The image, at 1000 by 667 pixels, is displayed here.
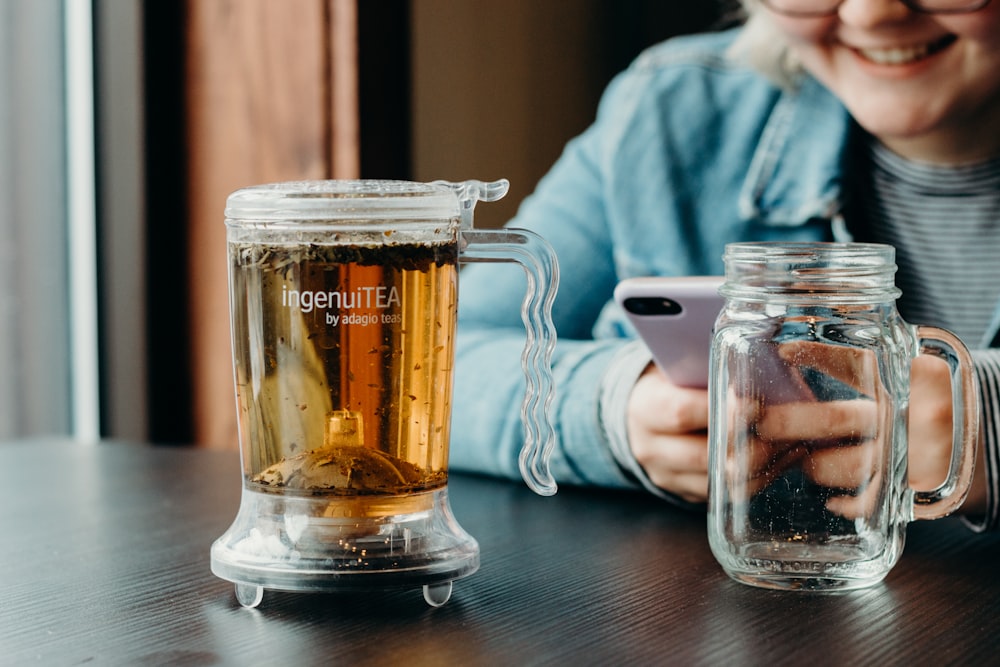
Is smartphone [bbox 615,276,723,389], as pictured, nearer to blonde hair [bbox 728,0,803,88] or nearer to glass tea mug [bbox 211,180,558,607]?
glass tea mug [bbox 211,180,558,607]

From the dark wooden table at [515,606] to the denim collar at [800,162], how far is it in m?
0.49

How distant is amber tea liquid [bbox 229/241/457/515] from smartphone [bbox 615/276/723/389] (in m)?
0.15

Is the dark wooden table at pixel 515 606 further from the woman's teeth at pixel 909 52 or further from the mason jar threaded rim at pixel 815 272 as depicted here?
the woman's teeth at pixel 909 52

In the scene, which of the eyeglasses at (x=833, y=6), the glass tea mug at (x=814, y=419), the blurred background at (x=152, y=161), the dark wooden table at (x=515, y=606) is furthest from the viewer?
the blurred background at (x=152, y=161)

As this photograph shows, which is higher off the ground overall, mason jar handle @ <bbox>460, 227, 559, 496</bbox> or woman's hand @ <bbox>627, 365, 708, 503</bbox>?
mason jar handle @ <bbox>460, 227, 559, 496</bbox>

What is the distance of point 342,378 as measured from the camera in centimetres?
55

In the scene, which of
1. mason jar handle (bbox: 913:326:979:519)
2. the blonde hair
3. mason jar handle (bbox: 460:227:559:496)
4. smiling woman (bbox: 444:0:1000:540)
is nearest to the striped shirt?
smiling woman (bbox: 444:0:1000:540)

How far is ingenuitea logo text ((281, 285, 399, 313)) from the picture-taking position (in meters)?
0.54

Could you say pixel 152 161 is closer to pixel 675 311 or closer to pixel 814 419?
pixel 675 311

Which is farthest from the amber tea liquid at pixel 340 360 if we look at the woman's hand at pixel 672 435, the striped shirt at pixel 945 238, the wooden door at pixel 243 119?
the wooden door at pixel 243 119

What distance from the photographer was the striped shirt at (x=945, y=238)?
1.19 m

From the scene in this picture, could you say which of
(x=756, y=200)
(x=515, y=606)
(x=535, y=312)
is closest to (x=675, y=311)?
(x=535, y=312)

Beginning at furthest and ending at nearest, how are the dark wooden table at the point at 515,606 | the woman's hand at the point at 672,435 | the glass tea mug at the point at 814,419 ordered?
the woman's hand at the point at 672,435 < the glass tea mug at the point at 814,419 < the dark wooden table at the point at 515,606

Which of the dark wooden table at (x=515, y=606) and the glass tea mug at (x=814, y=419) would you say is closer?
the dark wooden table at (x=515, y=606)
